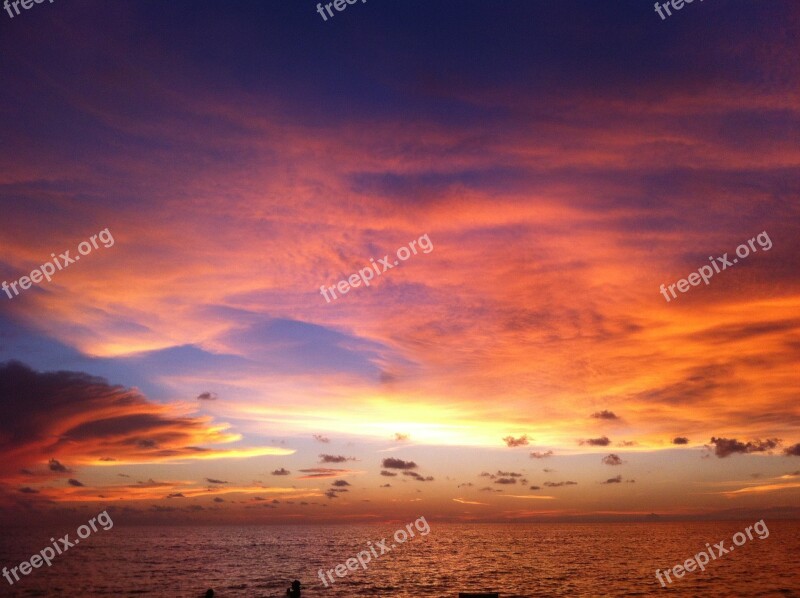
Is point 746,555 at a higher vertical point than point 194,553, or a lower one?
lower

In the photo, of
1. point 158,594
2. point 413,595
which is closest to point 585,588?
point 413,595

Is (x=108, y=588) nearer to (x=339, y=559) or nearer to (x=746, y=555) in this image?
(x=339, y=559)

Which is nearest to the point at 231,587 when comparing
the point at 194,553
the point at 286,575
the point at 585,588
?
the point at 286,575

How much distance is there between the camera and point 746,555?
11194 centimetres

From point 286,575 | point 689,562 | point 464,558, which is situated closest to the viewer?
point 286,575

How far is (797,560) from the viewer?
10444 centimetres

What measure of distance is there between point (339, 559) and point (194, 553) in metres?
38.7

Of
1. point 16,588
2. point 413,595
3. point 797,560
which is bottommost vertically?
point 797,560

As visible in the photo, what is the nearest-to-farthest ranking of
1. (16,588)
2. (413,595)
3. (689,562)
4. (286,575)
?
(413,595), (16,588), (286,575), (689,562)

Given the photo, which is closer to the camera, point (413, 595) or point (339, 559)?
point (413, 595)

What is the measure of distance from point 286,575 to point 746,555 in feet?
284

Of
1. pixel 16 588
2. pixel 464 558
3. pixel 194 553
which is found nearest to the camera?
pixel 16 588

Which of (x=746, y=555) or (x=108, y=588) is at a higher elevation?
(x=108, y=588)

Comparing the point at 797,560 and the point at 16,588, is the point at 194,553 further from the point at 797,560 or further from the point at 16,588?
the point at 797,560
